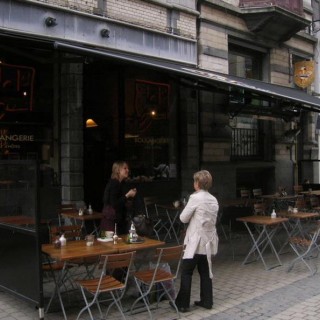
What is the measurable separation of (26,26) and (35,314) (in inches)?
195

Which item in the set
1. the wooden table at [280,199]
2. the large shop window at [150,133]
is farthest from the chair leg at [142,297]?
the wooden table at [280,199]

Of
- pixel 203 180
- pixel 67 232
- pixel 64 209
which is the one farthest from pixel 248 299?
pixel 64 209

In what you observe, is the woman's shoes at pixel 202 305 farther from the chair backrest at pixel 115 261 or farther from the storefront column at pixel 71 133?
the storefront column at pixel 71 133

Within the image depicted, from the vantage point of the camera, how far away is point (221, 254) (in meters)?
9.34

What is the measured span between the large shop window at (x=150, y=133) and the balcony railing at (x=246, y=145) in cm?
226

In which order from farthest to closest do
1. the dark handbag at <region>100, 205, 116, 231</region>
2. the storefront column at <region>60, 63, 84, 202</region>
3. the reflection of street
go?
the reflection of street, the storefront column at <region>60, 63, 84, 202</region>, the dark handbag at <region>100, 205, 116, 231</region>

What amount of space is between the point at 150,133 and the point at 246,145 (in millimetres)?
3718

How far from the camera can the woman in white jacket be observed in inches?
230

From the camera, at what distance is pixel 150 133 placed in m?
11.8

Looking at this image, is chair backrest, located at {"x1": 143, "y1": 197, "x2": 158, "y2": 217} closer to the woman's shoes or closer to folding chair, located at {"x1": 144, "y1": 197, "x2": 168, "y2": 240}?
folding chair, located at {"x1": 144, "y1": 197, "x2": 168, "y2": 240}

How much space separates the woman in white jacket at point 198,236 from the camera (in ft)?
19.2

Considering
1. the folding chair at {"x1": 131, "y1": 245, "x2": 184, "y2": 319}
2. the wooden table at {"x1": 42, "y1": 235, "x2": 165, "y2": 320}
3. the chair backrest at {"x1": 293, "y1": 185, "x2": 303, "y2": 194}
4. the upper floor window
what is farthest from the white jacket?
the chair backrest at {"x1": 293, "y1": 185, "x2": 303, "y2": 194}

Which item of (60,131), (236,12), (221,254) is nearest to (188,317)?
(221,254)

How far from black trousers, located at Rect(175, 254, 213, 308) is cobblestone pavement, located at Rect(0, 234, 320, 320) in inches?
5.3
